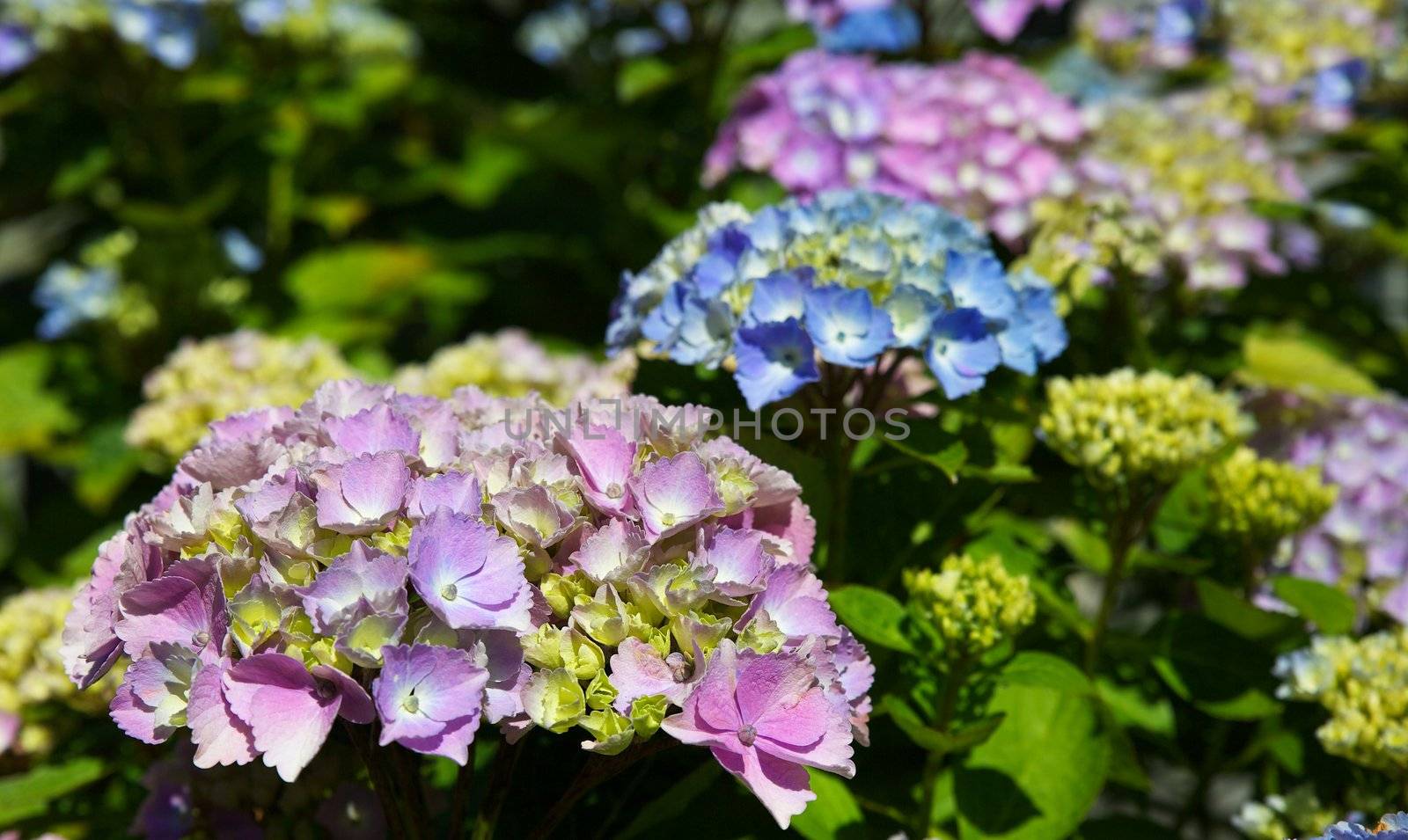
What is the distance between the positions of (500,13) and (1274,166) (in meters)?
2.91

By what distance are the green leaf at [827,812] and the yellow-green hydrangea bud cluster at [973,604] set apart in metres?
0.19

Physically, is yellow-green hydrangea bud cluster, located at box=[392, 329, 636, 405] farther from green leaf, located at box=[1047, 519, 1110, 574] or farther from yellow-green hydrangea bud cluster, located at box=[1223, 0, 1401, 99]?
yellow-green hydrangea bud cluster, located at box=[1223, 0, 1401, 99]

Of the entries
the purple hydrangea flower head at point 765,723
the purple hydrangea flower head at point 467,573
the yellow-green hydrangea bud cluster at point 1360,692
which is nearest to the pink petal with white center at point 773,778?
the purple hydrangea flower head at point 765,723

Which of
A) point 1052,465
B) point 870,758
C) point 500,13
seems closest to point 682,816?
point 870,758

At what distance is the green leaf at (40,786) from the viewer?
4.26ft

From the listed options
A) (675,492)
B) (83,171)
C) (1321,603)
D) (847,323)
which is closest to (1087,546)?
(1321,603)

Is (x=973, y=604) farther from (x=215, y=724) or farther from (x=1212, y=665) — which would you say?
(x=215, y=724)

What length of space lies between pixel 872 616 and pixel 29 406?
1.97 metres

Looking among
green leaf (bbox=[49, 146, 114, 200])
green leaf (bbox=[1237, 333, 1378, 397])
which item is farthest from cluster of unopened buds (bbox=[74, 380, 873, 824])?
green leaf (bbox=[49, 146, 114, 200])

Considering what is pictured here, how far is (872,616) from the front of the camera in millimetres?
1157

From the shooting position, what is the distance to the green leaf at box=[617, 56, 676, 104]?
94.1 inches

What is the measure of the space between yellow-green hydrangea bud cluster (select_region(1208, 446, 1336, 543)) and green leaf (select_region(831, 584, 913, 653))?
1.62ft

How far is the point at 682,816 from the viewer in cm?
123

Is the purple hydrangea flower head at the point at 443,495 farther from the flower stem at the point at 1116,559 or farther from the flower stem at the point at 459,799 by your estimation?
the flower stem at the point at 1116,559
